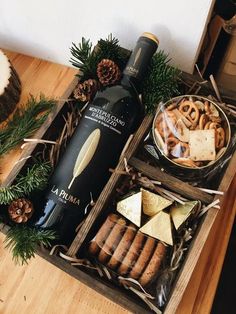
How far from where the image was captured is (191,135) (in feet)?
2.22

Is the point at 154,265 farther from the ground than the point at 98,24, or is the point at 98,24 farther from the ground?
the point at 98,24

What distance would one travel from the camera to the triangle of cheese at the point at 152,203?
26.6 inches

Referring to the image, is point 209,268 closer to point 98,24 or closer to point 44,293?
point 44,293

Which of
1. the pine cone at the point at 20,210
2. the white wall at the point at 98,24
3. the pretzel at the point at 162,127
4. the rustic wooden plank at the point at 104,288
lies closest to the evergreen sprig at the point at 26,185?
the pine cone at the point at 20,210

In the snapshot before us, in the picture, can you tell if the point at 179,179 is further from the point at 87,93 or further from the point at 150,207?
the point at 87,93

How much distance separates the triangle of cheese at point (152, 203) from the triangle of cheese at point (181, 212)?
0.02m

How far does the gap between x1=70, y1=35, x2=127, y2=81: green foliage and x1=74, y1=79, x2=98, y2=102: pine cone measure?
5 cm

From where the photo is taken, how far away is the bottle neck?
67 cm

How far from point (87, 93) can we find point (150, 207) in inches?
9.9

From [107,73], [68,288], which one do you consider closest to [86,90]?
[107,73]

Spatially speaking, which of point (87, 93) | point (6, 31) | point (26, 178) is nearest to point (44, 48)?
point (6, 31)

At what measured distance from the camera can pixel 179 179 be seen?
0.70 meters

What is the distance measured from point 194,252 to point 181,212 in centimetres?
8

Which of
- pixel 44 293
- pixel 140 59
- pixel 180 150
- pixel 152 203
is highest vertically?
pixel 140 59
